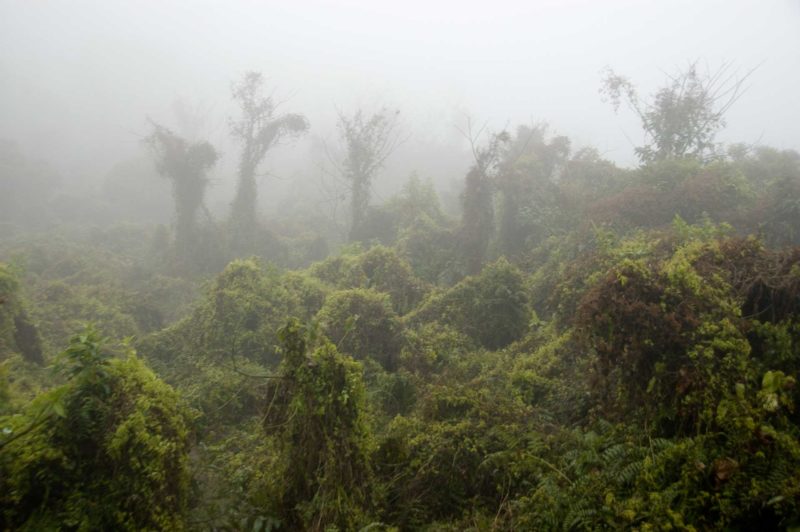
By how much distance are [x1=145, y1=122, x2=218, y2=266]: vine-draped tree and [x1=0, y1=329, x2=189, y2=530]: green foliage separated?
17.5m

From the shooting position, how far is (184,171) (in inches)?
798

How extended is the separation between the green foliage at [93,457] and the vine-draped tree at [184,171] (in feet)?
57.3

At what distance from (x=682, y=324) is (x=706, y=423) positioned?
3.63ft

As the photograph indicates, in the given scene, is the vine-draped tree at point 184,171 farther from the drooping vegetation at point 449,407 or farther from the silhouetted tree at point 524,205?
the silhouetted tree at point 524,205

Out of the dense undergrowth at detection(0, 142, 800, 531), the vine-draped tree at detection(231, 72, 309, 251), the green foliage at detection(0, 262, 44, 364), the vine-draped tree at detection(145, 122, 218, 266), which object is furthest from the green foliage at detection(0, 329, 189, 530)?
the vine-draped tree at detection(231, 72, 309, 251)

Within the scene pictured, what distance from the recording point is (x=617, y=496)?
10.6 feet

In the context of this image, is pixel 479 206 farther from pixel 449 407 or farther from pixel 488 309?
pixel 449 407

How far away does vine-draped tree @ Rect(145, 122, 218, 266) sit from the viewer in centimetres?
2000

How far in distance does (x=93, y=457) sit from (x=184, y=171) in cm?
1921

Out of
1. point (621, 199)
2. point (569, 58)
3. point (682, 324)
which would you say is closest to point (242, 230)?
point (621, 199)

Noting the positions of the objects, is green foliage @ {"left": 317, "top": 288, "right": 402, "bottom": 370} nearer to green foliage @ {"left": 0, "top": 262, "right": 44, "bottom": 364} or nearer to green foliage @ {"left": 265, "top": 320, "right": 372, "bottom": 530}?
green foliage @ {"left": 265, "top": 320, "right": 372, "bottom": 530}

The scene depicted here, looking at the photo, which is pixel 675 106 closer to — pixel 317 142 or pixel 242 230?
pixel 242 230

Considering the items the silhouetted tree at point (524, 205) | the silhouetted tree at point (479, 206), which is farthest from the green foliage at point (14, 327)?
the silhouetted tree at point (524, 205)

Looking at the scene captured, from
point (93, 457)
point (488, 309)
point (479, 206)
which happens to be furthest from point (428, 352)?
point (479, 206)
